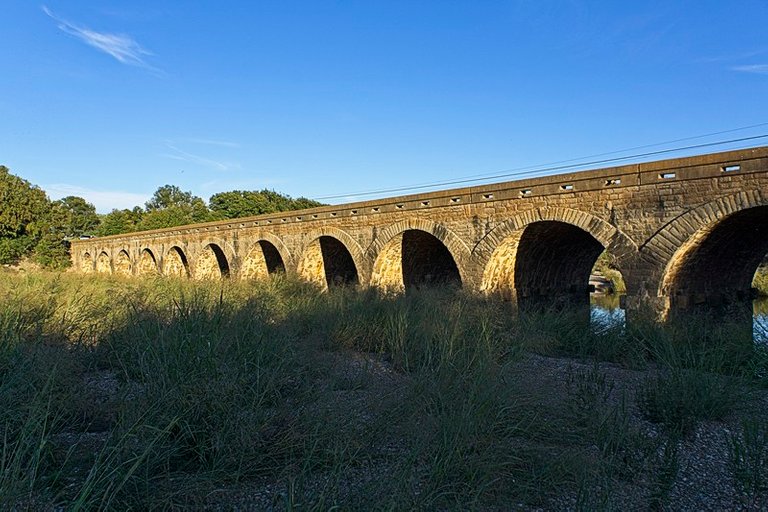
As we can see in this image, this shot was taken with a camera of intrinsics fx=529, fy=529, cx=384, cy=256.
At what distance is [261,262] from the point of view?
21.4m

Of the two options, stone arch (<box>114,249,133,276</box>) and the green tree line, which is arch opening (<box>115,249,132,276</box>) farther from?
the green tree line

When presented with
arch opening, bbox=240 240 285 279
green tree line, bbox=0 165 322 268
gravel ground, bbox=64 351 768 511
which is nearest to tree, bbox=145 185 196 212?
green tree line, bbox=0 165 322 268

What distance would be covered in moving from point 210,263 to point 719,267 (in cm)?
2065

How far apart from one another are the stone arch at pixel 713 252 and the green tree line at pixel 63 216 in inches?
1367

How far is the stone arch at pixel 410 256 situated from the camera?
14.3m

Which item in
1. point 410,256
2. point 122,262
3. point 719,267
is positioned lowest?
point 719,267

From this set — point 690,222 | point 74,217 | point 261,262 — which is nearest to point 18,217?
point 74,217

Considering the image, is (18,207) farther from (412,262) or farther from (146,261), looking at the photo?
(412,262)

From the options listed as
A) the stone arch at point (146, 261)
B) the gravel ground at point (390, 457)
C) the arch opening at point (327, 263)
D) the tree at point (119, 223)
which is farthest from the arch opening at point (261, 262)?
the tree at point (119, 223)

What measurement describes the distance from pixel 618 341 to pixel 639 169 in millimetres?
4343

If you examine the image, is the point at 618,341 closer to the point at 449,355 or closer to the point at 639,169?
the point at 449,355

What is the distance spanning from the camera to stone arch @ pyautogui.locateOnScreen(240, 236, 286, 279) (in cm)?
2083

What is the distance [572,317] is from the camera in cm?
841

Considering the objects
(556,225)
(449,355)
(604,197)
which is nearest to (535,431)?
(449,355)
